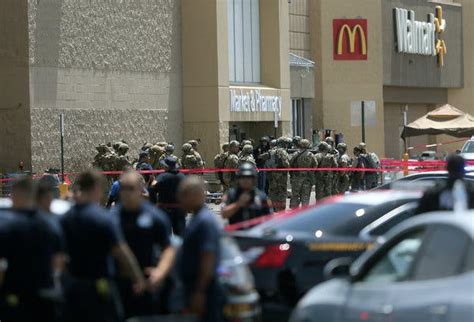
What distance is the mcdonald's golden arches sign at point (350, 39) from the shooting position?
54688mm

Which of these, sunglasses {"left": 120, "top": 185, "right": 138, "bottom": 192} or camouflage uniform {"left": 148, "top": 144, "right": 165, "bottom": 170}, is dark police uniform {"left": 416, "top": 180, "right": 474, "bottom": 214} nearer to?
sunglasses {"left": 120, "top": 185, "right": 138, "bottom": 192}

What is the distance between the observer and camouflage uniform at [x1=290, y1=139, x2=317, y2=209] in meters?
29.1

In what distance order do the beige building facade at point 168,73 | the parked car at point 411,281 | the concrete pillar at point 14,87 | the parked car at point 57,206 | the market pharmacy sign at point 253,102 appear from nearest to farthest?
the parked car at point 411,281 → the parked car at point 57,206 → the concrete pillar at point 14,87 → the beige building facade at point 168,73 → the market pharmacy sign at point 253,102

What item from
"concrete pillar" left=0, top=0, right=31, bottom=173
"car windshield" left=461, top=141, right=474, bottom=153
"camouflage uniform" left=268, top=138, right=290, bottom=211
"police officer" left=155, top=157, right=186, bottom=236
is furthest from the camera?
"car windshield" left=461, top=141, right=474, bottom=153

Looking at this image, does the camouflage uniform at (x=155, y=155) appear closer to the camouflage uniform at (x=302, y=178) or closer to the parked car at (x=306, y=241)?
the camouflage uniform at (x=302, y=178)

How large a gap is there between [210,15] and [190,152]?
1098 cm

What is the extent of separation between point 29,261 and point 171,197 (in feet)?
30.3

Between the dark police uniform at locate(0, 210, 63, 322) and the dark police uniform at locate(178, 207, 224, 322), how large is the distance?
37.0 inches

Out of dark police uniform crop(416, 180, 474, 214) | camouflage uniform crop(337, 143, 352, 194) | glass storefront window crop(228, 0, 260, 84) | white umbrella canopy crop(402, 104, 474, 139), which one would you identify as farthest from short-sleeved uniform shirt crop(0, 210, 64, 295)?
glass storefront window crop(228, 0, 260, 84)

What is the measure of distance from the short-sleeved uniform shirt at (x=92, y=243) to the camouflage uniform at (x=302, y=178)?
19472mm

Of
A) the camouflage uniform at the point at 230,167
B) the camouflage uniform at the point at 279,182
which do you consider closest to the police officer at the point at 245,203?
the camouflage uniform at the point at 279,182

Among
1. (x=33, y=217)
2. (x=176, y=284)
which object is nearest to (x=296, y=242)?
(x=176, y=284)

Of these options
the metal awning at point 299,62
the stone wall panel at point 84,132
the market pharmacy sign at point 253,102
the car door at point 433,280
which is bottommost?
the car door at point 433,280

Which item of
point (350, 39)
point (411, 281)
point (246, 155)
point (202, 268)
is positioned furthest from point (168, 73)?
point (411, 281)
